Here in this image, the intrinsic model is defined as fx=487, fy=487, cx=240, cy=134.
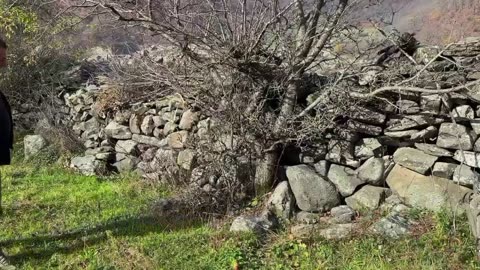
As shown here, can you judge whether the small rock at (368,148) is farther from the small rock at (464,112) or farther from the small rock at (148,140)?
the small rock at (148,140)

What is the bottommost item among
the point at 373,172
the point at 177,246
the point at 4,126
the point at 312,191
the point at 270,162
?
the point at 177,246

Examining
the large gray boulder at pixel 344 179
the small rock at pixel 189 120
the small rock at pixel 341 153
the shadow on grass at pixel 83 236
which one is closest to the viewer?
the shadow on grass at pixel 83 236

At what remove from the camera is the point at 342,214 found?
512 centimetres

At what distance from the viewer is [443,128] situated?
502cm

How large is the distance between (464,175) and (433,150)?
38cm

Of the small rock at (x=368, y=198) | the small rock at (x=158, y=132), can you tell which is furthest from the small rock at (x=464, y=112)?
the small rock at (x=158, y=132)

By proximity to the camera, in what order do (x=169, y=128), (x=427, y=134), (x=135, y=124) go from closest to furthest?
(x=427, y=134), (x=169, y=128), (x=135, y=124)

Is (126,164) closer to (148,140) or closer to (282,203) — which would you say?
(148,140)

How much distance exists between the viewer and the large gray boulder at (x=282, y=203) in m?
5.22

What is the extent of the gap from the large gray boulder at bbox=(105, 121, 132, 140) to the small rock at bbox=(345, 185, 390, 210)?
3756mm

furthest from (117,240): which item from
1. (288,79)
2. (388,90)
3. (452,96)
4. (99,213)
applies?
(452,96)

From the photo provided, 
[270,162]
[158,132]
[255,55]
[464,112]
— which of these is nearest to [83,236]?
[270,162]

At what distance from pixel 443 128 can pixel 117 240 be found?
345 cm

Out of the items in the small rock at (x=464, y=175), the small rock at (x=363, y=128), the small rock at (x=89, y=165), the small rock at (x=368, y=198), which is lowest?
the small rock at (x=368, y=198)
